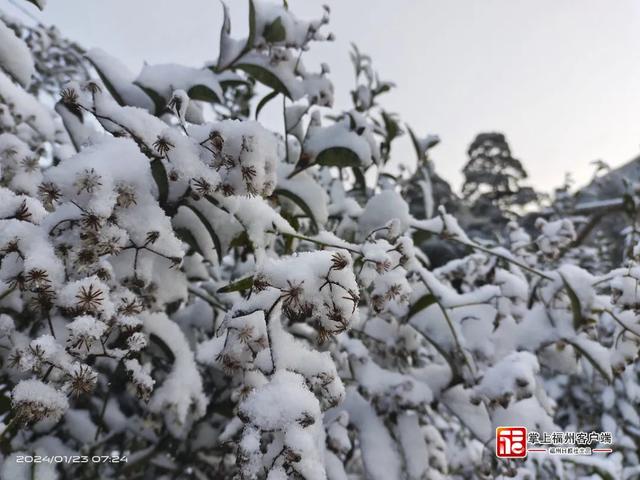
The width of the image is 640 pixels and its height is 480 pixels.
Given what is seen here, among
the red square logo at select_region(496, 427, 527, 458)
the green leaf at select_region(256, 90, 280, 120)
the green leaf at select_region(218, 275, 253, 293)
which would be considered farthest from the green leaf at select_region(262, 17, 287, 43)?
the red square logo at select_region(496, 427, 527, 458)

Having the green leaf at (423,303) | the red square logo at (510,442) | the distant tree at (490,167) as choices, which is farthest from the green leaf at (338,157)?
the distant tree at (490,167)

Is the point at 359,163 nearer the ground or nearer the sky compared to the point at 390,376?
nearer the sky

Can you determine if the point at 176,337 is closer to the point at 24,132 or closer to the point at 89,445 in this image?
the point at 89,445

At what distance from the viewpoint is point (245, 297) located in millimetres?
853

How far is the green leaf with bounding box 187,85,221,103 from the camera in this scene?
3.47 feet

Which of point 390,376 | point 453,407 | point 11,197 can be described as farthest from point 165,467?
point 11,197

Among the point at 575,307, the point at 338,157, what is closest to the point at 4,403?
the point at 338,157

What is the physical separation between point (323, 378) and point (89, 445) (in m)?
0.97

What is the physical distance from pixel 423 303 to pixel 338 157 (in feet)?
1.40

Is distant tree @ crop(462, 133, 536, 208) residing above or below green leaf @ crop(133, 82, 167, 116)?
above

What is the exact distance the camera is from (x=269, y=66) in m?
1.09

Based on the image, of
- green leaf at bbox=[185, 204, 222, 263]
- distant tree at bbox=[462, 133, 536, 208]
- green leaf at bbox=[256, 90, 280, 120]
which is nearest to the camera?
green leaf at bbox=[185, 204, 222, 263]

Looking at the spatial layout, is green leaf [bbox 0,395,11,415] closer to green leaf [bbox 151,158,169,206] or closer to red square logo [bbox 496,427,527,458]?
green leaf [bbox 151,158,169,206]

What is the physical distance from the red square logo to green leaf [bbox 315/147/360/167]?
27.7 inches
